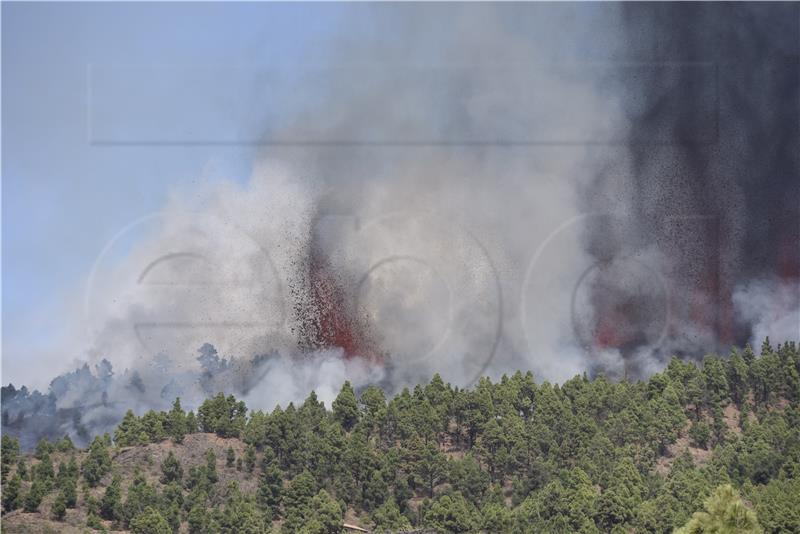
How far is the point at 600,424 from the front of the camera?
46.1 meters

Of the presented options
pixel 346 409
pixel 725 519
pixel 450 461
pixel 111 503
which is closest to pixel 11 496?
pixel 111 503

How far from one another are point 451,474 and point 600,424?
229 inches

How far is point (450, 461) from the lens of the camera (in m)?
43.4

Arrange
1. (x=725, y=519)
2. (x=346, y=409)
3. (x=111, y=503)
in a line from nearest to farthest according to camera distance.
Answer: (x=725, y=519) → (x=111, y=503) → (x=346, y=409)

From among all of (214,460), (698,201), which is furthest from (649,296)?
(214,460)

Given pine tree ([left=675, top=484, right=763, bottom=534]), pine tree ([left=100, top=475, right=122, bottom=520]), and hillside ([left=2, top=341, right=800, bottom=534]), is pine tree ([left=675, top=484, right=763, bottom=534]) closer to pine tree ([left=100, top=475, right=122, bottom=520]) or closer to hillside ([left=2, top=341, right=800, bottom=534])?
hillside ([left=2, top=341, right=800, bottom=534])

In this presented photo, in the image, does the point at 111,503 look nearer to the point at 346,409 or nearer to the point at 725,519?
Result: the point at 346,409

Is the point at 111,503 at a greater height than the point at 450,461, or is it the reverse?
the point at 450,461

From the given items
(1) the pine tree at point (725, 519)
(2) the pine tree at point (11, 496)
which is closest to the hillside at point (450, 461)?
(2) the pine tree at point (11, 496)

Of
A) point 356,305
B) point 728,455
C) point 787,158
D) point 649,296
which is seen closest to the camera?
point 728,455

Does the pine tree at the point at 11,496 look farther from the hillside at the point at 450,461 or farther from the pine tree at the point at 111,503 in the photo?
the pine tree at the point at 111,503

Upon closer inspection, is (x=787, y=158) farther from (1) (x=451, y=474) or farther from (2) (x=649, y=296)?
(1) (x=451, y=474)

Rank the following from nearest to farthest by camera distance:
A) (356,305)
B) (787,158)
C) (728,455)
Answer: (728,455) → (356,305) → (787,158)

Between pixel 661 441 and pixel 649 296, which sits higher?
pixel 649 296
